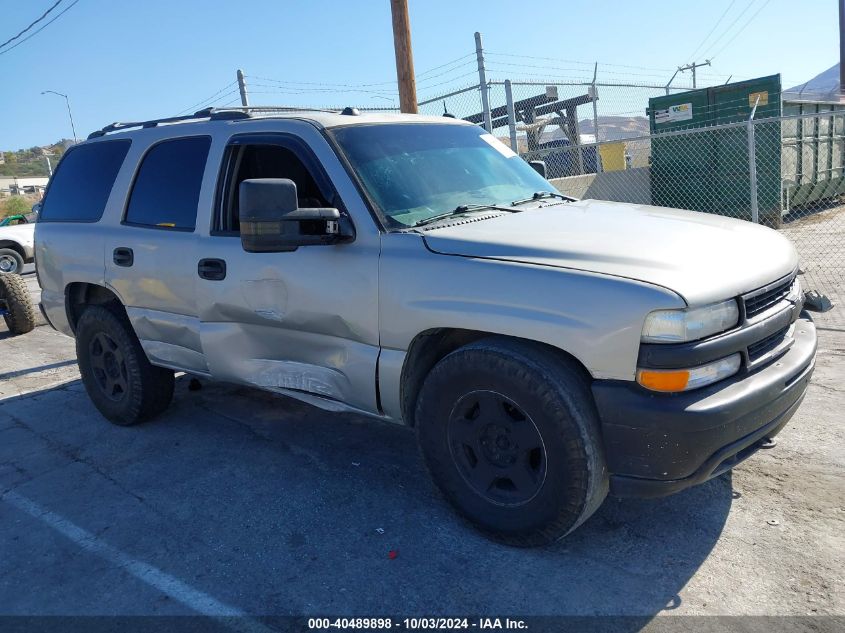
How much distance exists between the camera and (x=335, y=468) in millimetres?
4020

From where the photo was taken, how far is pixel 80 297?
201 inches

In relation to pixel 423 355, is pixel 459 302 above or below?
above

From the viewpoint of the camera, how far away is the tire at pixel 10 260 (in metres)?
16.0

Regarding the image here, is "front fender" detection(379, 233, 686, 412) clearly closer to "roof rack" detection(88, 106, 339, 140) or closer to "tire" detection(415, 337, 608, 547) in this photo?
"tire" detection(415, 337, 608, 547)

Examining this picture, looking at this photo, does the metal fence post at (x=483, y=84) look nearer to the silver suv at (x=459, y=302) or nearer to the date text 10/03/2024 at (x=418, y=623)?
the silver suv at (x=459, y=302)

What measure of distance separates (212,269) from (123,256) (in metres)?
0.97

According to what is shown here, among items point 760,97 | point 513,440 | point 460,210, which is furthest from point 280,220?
point 760,97

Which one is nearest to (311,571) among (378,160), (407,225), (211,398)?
(407,225)

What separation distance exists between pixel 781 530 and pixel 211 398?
4.16 meters

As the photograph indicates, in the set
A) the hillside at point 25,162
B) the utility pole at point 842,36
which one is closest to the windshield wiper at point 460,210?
the utility pole at point 842,36

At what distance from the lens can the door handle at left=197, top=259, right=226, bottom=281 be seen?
12.8 feet

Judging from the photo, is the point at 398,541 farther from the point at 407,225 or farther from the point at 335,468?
the point at 407,225

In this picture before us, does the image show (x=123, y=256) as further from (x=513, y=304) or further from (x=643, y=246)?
(x=643, y=246)

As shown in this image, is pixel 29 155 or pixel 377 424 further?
pixel 29 155
